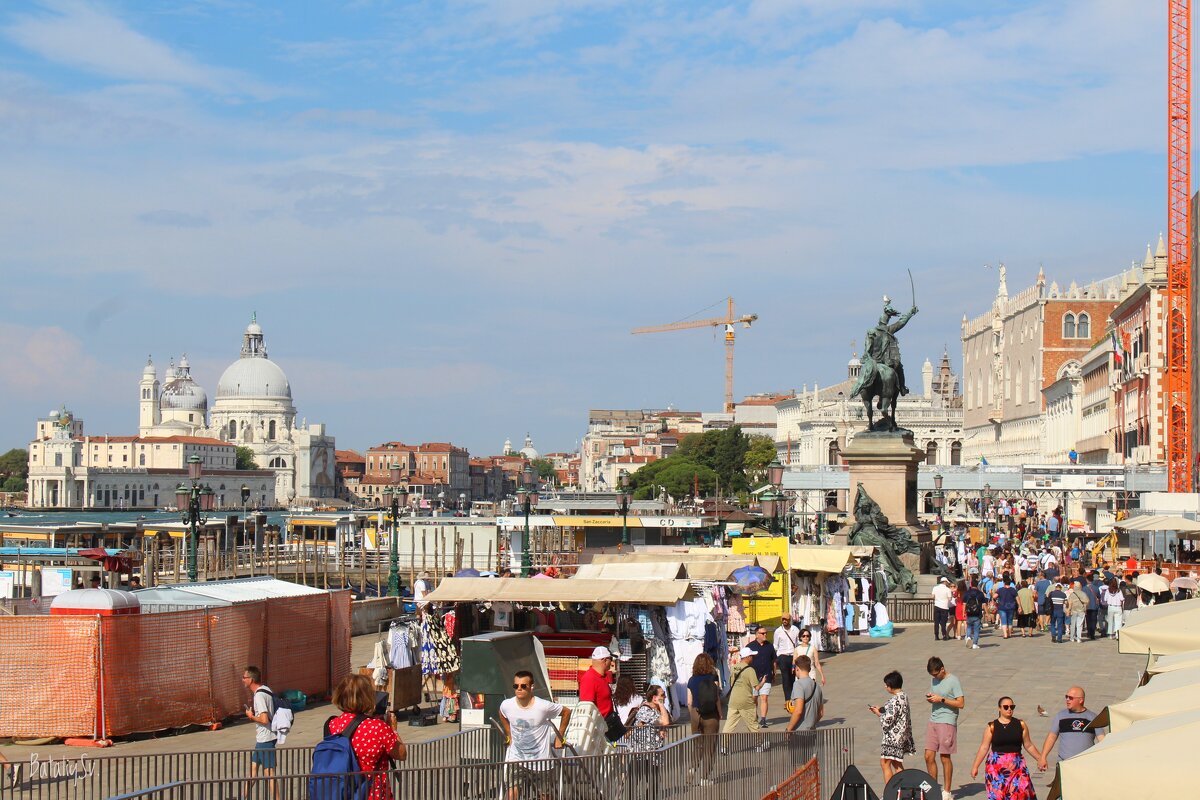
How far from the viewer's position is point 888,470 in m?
30.5

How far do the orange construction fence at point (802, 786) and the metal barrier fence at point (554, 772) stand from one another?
0.40ft

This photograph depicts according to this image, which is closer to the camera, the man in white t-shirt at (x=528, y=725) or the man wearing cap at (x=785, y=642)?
the man in white t-shirt at (x=528, y=725)

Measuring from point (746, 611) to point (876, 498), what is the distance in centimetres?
1111

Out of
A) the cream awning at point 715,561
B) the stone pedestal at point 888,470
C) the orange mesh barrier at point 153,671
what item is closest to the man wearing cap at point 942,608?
the cream awning at point 715,561

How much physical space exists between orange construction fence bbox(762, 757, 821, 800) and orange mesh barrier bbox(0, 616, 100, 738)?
24.5 ft

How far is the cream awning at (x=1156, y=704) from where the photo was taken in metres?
7.52

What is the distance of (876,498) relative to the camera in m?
30.6

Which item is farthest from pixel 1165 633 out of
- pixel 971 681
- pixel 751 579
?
pixel 751 579

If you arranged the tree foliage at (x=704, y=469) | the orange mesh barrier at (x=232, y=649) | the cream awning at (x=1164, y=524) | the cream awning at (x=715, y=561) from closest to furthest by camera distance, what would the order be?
the orange mesh barrier at (x=232, y=649) → the cream awning at (x=715, y=561) → the cream awning at (x=1164, y=524) → the tree foliage at (x=704, y=469)

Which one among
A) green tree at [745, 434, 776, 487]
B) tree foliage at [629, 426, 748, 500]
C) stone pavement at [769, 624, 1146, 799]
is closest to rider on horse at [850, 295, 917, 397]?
stone pavement at [769, 624, 1146, 799]

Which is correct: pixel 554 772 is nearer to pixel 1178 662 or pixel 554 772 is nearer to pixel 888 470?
pixel 1178 662

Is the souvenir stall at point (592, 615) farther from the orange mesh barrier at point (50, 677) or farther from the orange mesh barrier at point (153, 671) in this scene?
the orange mesh barrier at point (50, 677)

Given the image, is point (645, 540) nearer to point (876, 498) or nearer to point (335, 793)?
point (876, 498)

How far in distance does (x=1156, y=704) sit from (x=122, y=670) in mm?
10368
